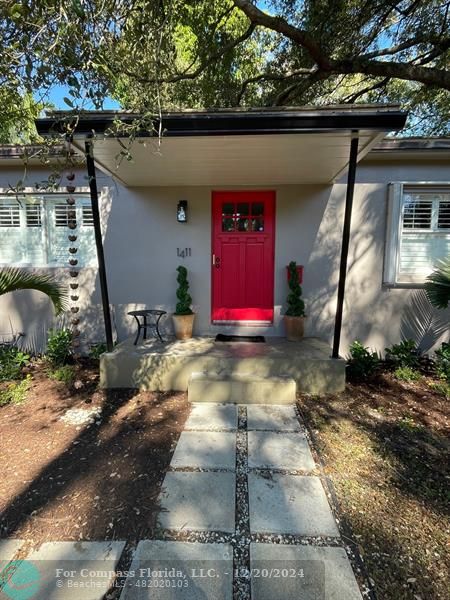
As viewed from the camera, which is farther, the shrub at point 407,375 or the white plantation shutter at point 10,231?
the white plantation shutter at point 10,231

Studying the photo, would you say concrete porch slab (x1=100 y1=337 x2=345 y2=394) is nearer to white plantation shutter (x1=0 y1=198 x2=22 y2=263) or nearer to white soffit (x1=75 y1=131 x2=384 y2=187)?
white soffit (x1=75 y1=131 x2=384 y2=187)

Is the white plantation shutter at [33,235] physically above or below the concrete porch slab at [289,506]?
above

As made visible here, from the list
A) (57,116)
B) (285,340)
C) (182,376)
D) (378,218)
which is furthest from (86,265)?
(378,218)

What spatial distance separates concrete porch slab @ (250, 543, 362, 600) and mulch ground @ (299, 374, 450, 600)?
5.5 inches

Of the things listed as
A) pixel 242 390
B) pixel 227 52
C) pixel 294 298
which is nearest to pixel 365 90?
pixel 227 52

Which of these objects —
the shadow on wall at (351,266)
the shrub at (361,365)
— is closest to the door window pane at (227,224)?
the shadow on wall at (351,266)

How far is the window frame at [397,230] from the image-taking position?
455 cm

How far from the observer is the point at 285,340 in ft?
15.3

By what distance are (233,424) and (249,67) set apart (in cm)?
792

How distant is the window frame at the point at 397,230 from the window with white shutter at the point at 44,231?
14.4 ft

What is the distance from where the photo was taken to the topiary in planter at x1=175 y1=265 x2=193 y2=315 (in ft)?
15.5

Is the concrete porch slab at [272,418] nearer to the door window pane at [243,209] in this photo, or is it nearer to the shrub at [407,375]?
the shrub at [407,375]

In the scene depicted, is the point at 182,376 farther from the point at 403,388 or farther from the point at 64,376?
the point at 403,388

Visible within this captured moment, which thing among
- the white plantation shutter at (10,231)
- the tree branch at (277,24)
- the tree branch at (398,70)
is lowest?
the white plantation shutter at (10,231)
